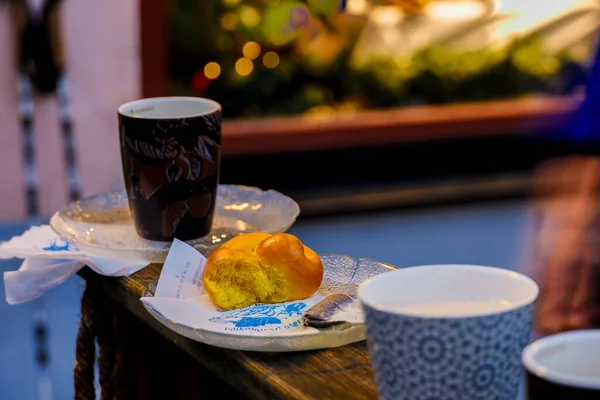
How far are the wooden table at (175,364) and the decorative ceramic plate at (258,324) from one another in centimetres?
2

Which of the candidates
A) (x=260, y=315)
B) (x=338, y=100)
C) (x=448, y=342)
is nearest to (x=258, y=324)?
(x=260, y=315)

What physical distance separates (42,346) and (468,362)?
257 cm

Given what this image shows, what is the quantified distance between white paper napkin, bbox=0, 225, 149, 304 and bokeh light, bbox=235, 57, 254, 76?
321 cm

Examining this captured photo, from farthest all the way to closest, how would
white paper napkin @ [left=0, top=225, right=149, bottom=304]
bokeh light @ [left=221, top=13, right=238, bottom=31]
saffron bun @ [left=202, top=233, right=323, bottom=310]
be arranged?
bokeh light @ [left=221, top=13, right=238, bottom=31]
white paper napkin @ [left=0, top=225, right=149, bottom=304]
saffron bun @ [left=202, top=233, right=323, bottom=310]

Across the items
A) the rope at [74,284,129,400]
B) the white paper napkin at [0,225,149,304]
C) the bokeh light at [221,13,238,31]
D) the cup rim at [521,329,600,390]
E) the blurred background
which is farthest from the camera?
the bokeh light at [221,13,238,31]

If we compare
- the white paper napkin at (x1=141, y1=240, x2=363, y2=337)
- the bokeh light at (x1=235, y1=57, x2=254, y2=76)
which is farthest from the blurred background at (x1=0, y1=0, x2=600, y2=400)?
the white paper napkin at (x1=141, y1=240, x2=363, y2=337)

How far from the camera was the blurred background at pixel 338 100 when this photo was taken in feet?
12.9

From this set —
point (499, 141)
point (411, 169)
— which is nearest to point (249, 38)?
point (411, 169)

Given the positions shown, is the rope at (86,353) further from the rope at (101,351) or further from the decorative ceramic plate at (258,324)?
the decorative ceramic plate at (258,324)

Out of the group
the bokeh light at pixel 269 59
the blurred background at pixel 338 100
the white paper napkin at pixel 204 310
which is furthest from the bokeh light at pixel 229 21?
the white paper napkin at pixel 204 310

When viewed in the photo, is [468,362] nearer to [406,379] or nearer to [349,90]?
[406,379]

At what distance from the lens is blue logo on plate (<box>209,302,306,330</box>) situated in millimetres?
885

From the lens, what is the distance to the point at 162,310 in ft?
2.98

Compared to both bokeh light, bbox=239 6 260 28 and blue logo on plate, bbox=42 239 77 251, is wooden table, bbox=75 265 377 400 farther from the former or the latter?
bokeh light, bbox=239 6 260 28
